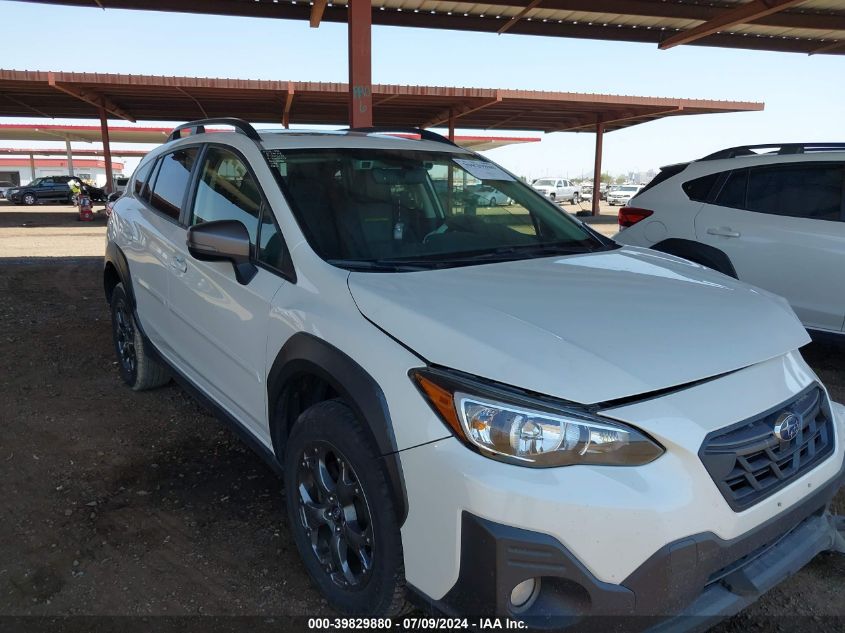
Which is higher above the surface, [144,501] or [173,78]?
[173,78]

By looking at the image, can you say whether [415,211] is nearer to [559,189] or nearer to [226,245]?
[226,245]

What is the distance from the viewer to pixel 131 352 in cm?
→ 439

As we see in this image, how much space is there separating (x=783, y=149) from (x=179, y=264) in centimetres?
459

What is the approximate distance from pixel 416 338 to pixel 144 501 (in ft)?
6.47

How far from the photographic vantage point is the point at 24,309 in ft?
23.0

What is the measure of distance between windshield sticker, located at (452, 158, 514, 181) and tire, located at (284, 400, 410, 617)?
5.81ft

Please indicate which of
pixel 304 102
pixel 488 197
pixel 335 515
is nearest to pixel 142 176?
pixel 488 197

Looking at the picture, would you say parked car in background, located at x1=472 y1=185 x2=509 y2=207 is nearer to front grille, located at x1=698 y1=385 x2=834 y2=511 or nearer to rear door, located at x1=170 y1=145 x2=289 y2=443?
rear door, located at x1=170 y1=145 x2=289 y2=443

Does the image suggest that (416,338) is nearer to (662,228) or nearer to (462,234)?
(462,234)

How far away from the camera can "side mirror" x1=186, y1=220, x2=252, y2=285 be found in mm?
2467

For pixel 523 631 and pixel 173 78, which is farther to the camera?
pixel 173 78

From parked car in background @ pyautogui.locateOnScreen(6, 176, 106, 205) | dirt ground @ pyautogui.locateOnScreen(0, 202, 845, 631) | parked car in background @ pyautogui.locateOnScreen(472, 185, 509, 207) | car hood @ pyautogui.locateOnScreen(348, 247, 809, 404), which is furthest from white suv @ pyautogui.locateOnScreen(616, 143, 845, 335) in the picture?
parked car in background @ pyautogui.locateOnScreen(6, 176, 106, 205)

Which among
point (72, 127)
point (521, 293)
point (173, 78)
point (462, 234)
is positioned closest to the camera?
point (521, 293)

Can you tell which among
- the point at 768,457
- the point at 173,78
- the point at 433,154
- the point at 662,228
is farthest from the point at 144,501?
the point at 173,78
